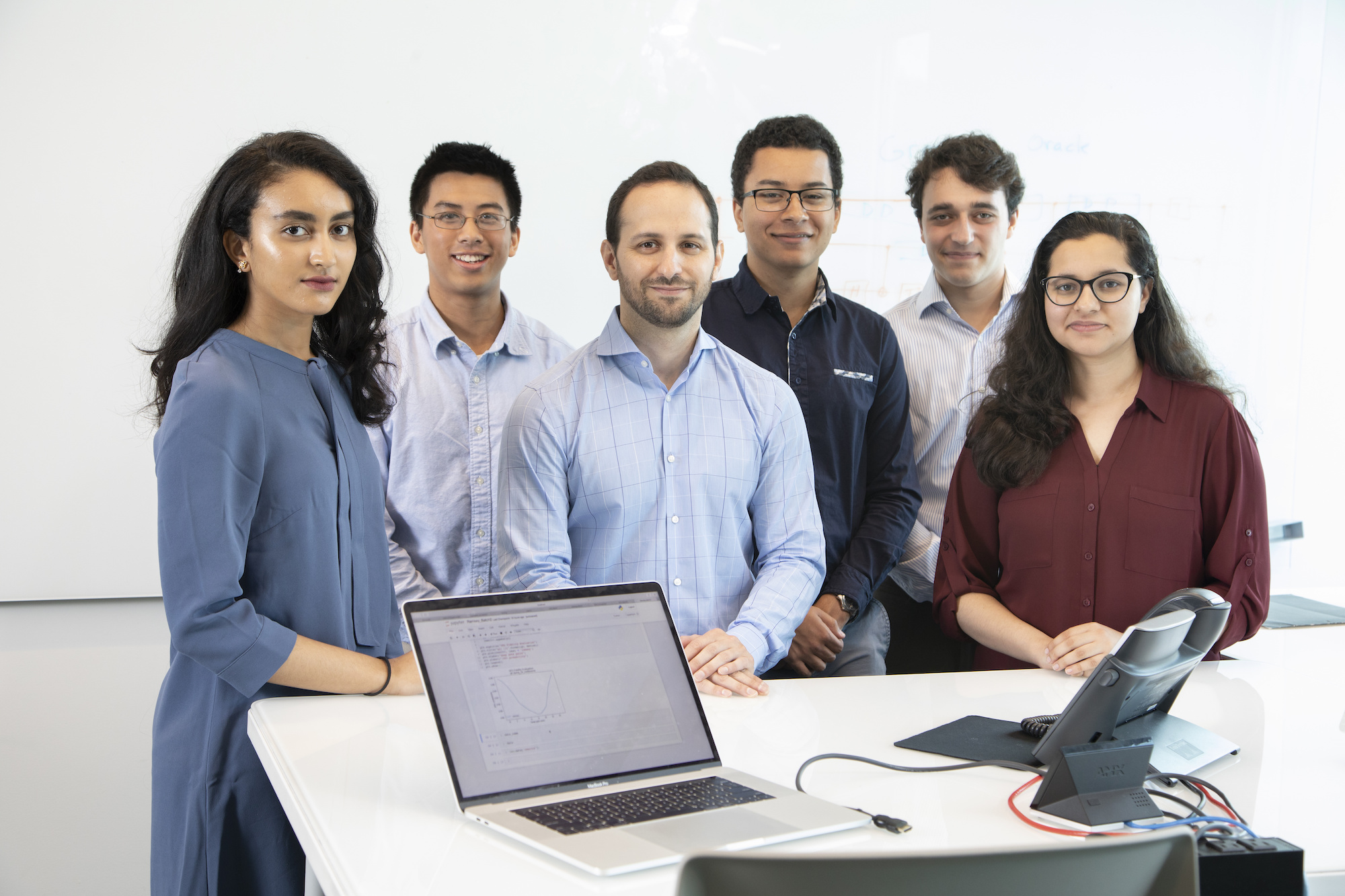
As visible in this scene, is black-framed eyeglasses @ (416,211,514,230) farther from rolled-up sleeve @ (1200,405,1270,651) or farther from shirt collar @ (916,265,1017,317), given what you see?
rolled-up sleeve @ (1200,405,1270,651)

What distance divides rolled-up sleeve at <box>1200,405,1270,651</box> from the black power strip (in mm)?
905

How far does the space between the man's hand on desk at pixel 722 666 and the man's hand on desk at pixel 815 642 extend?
47 centimetres

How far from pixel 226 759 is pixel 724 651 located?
2.68 feet

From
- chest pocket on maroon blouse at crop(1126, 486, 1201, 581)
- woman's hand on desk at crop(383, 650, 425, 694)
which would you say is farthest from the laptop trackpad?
chest pocket on maroon blouse at crop(1126, 486, 1201, 581)

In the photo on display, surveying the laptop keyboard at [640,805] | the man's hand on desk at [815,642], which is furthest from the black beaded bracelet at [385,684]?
the man's hand on desk at [815,642]

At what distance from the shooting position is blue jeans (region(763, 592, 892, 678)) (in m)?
2.30

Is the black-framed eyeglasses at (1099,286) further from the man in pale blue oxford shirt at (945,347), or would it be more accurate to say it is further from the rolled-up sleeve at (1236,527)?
the man in pale blue oxford shirt at (945,347)

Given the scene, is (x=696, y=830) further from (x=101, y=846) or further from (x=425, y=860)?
(x=101, y=846)

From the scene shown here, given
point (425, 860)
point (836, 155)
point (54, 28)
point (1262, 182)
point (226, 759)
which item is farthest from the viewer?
point (1262, 182)

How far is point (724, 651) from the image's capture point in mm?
1714

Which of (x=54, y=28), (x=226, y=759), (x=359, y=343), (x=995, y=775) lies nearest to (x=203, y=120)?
(x=54, y=28)

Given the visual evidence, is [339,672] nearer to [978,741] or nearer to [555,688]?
[555,688]

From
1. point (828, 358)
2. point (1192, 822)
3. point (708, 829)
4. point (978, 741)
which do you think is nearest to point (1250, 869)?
point (1192, 822)

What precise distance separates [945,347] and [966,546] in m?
0.76
